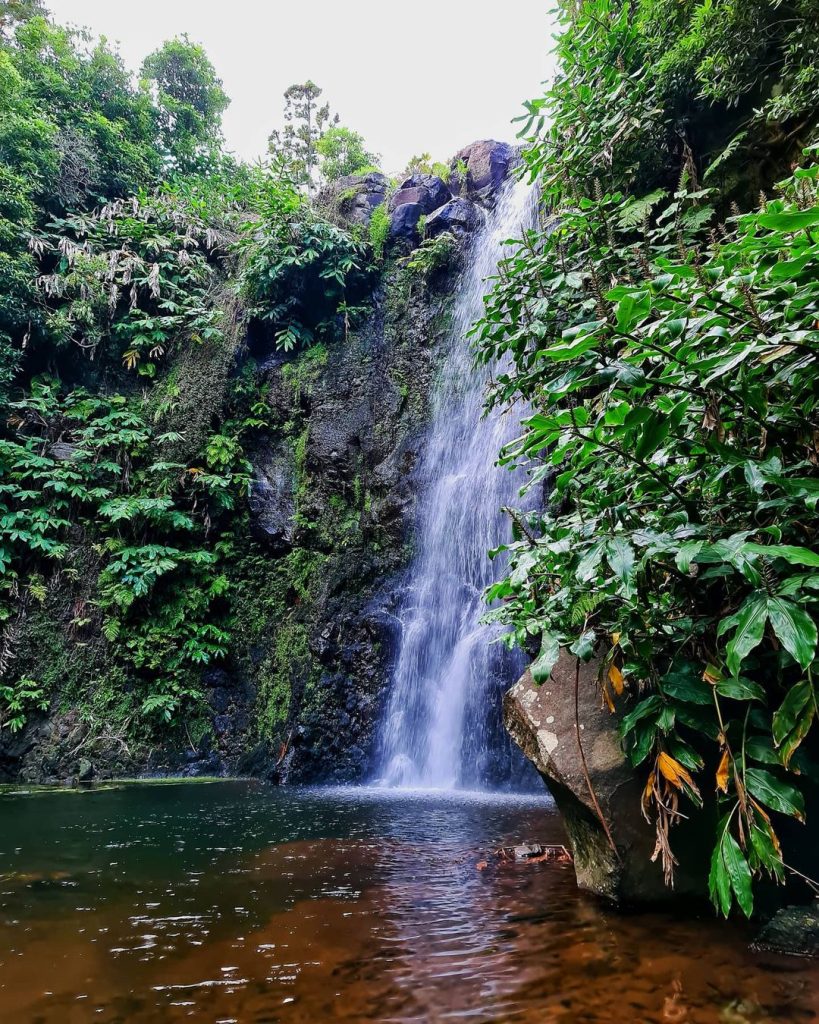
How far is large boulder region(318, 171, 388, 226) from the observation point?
11547 millimetres

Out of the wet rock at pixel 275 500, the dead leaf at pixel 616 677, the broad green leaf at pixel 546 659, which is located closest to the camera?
the broad green leaf at pixel 546 659

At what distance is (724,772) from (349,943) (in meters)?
1.48

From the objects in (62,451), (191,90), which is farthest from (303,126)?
(62,451)

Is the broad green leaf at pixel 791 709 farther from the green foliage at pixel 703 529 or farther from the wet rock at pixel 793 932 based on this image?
the wet rock at pixel 793 932

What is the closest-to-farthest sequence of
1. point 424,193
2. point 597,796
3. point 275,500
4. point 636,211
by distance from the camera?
point 597,796, point 636,211, point 275,500, point 424,193

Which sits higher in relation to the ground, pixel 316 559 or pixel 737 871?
pixel 316 559

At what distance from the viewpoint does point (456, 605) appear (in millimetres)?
7727

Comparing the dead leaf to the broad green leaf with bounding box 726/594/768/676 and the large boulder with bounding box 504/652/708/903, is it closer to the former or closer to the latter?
the large boulder with bounding box 504/652/708/903

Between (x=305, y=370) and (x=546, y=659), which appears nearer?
(x=546, y=659)

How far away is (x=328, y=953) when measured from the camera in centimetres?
214

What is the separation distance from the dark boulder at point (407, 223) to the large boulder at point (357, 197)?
603 mm

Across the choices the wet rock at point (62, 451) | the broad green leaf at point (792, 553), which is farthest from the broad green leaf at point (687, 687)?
the wet rock at point (62, 451)

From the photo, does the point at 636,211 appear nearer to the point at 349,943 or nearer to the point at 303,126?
the point at 349,943

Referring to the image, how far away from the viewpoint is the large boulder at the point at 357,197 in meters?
11.5
